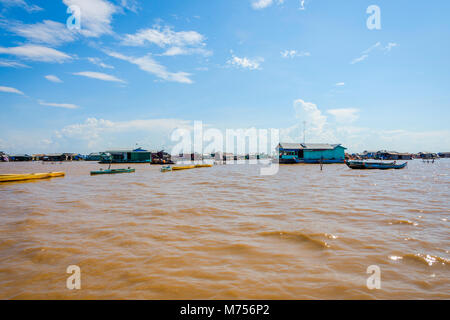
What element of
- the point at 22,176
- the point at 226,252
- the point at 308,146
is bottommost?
the point at 226,252

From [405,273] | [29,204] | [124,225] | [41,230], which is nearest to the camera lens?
[405,273]

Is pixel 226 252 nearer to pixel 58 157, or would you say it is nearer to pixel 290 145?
pixel 290 145

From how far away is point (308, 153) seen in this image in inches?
2030

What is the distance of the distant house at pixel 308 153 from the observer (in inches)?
2018

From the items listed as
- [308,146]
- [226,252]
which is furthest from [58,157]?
[226,252]

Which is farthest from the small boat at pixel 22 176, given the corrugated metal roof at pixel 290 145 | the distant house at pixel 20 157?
the distant house at pixel 20 157

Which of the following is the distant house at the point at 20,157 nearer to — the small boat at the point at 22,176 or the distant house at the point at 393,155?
the small boat at the point at 22,176

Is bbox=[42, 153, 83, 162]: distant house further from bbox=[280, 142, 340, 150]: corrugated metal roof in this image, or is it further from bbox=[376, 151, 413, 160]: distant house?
bbox=[376, 151, 413, 160]: distant house

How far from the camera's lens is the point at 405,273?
392cm

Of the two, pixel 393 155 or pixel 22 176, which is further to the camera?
→ pixel 393 155

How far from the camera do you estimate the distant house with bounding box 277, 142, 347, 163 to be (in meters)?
51.2
